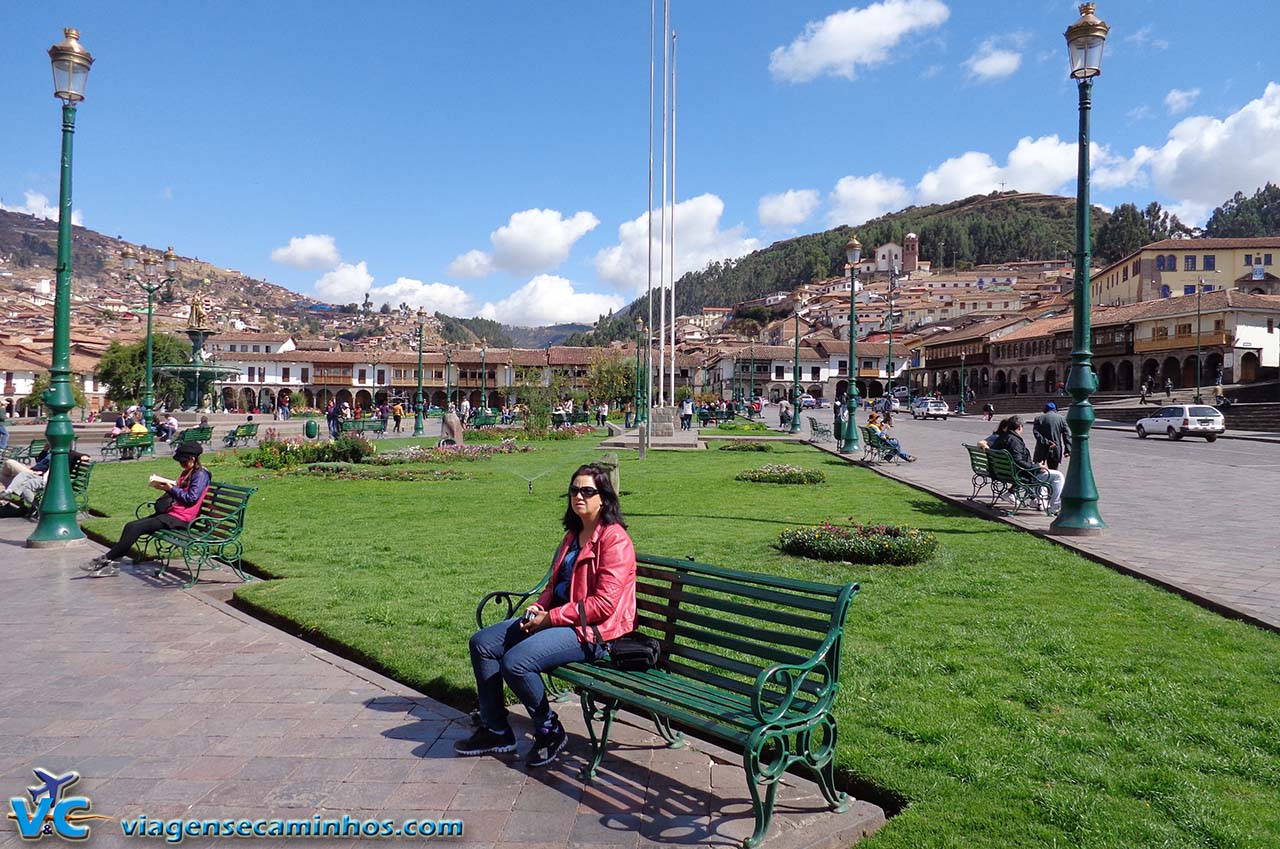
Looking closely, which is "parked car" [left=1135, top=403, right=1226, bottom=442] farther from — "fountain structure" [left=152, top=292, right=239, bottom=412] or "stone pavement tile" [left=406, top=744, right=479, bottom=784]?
"fountain structure" [left=152, top=292, right=239, bottom=412]

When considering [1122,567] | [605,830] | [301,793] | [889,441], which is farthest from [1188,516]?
[301,793]

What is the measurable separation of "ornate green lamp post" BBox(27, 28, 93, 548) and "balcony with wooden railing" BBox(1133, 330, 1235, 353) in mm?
56084

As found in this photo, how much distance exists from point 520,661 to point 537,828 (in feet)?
2.19

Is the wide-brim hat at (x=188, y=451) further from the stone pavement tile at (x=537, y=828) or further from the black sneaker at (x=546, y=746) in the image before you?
the stone pavement tile at (x=537, y=828)

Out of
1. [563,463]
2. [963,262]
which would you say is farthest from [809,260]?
[563,463]

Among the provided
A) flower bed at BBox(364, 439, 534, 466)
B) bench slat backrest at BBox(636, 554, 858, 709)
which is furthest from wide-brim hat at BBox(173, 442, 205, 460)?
flower bed at BBox(364, 439, 534, 466)

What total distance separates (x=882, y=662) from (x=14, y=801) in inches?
151

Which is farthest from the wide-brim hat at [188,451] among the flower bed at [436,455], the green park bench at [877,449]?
the green park bench at [877,449]

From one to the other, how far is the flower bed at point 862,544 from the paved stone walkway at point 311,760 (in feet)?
12.4

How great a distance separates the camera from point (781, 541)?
789 cm

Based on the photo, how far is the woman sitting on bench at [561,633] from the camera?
3.43m

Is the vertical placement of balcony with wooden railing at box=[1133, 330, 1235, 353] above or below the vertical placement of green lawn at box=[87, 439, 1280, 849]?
above

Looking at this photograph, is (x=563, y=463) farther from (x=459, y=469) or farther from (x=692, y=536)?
(x=692, y=536)

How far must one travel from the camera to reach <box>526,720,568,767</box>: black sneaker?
3432 mm
